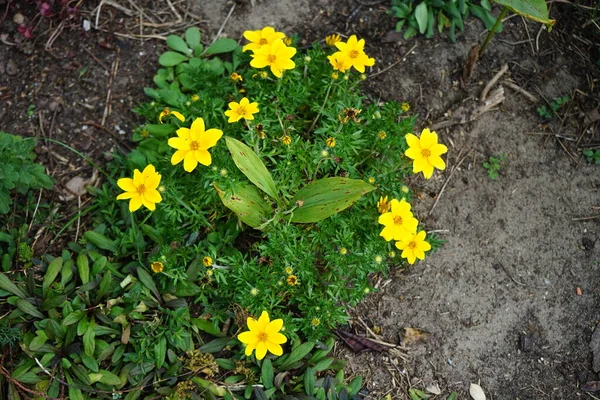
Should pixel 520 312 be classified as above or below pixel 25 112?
below

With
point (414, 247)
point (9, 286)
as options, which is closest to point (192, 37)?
point (9, 286)

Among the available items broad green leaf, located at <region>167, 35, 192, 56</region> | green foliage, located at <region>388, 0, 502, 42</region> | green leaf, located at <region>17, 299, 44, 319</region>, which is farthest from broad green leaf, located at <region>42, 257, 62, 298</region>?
green foliage, located at <region>388, 0, 502, 42</region>

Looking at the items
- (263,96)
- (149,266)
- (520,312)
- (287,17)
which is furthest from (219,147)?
(520,312)

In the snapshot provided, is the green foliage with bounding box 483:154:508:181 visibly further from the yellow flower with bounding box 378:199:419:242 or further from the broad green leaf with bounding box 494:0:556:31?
the yellow flower with bounding box 378:199:419:242

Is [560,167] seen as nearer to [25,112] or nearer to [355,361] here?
[355,361]

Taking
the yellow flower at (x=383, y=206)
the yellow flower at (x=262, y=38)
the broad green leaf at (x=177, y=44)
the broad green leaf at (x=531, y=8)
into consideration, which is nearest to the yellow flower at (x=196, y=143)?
the yellow flower at (x=262, y=38)

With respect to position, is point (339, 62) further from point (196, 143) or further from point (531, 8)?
point (531, 8)

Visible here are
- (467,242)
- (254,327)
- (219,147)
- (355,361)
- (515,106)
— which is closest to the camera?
(254,327)
